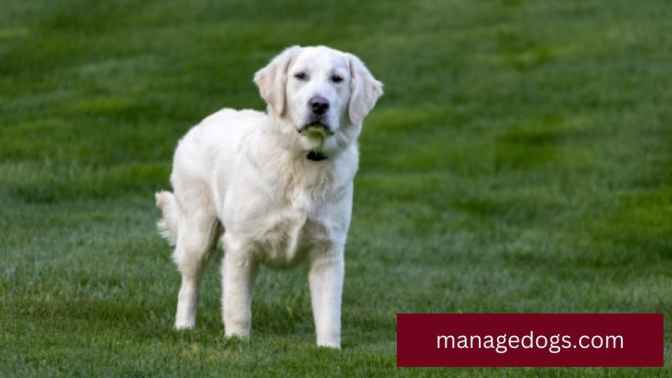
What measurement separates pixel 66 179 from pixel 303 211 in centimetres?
914

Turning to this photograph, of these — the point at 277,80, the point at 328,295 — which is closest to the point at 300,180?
the point at 277,80

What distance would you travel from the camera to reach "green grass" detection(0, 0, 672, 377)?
30.2ft

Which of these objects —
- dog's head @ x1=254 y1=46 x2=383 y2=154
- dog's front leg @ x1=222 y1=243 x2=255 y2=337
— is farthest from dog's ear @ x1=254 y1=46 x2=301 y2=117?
Answer: dog's front leg @ x1=222 y1=243 x2=255 y2=337

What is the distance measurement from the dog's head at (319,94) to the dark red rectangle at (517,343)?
115cm

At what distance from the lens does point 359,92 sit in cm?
841

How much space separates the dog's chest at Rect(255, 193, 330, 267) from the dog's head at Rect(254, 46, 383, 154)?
14.3 inches

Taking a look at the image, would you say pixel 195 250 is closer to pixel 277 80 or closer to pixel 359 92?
pixel 277 80

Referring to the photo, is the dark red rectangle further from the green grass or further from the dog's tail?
the dog's tail

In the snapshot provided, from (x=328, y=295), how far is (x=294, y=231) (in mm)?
446

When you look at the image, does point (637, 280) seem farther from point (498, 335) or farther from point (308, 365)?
point (308, 365)

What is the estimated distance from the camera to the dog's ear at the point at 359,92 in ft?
27.6

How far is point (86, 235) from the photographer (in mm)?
13844

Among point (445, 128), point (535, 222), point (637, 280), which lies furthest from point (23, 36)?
point (637, 280)

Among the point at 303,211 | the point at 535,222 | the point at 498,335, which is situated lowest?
the point at 535,222
